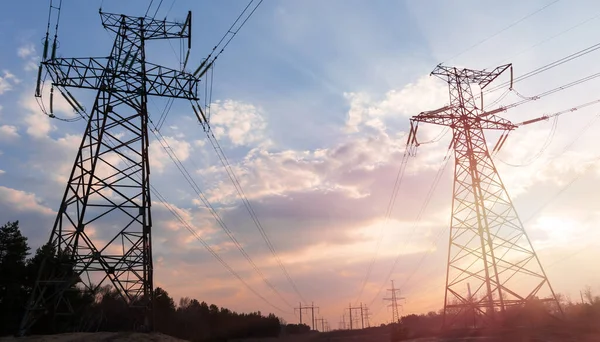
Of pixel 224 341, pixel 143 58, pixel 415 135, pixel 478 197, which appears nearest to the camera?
pixel 143 58

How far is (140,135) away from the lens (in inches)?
982

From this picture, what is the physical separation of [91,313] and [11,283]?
298 inches

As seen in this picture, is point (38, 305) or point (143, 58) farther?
point (143, 58)

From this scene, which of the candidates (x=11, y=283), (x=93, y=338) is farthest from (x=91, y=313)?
(x=93, y=338)

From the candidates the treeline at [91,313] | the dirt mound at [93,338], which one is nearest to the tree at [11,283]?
the treeline at [91,313]

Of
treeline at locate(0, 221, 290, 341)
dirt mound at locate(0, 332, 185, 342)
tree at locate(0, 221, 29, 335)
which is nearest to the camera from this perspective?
dirt mound at locate(0, 332, 185, 342)

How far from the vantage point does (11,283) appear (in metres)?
41.8

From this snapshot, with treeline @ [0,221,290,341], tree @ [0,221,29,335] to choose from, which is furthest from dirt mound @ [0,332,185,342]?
tree @ [0,221,29,335]

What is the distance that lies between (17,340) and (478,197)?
31.6 m

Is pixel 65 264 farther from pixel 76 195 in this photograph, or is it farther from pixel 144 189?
pixel 144 189

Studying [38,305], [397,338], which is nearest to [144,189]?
[38,305]

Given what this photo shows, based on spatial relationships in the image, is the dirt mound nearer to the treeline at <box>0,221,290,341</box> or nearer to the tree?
the treeline at <box>0,221,290,341</box>

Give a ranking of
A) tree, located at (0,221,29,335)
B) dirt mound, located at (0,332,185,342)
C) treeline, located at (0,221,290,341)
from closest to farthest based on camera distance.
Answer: dirt mound, located at (0,332,185,342) → treeline, located at (0,221,290,341) → tree, located at (0,221,29,335)

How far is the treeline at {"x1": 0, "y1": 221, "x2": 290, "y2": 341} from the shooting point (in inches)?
1316
